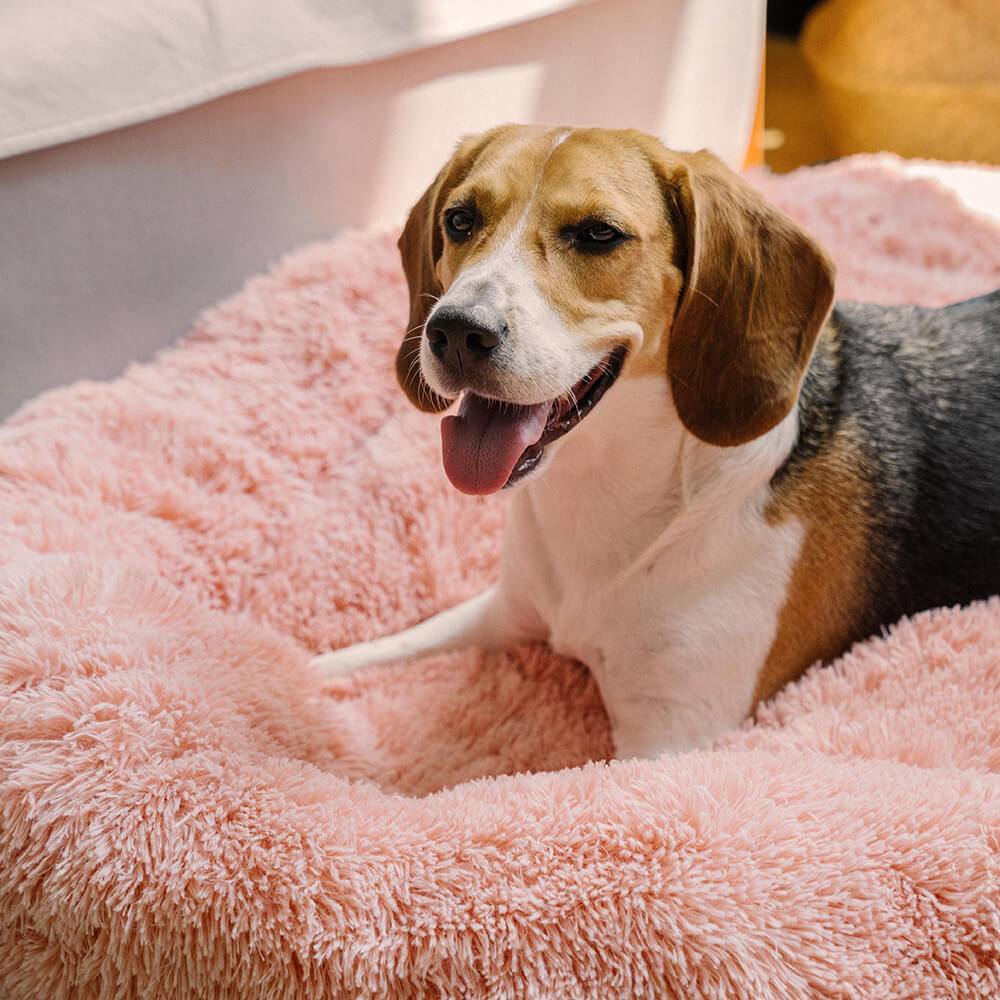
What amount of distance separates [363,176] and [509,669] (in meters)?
1.29

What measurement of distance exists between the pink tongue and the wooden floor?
279 centimetres

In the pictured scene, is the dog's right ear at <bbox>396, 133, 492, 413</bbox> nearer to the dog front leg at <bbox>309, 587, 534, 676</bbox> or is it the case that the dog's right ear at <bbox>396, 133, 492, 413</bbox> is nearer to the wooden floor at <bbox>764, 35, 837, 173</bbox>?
the dog front leg at <bbox>309, 587, 534, 676</bbox>

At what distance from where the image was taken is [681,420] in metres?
1.46

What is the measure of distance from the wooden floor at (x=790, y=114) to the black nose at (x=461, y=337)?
2.88 meters

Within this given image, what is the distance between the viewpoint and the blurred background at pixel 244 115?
194 cm

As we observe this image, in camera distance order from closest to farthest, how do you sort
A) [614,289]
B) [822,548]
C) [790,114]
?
[614,289]
[822,548]
[790,114]

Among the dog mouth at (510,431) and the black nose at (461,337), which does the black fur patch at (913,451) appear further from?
the black nose at (461,337)

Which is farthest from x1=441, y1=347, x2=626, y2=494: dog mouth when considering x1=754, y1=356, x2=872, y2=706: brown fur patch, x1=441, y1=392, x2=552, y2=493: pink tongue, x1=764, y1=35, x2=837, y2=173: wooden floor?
x1=764, y1=35, x2=837, y2=173: wooden floor

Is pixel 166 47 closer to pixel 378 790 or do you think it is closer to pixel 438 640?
pixel 438 640

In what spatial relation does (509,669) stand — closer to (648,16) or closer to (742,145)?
(648,16)

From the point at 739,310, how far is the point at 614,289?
0.19 metres

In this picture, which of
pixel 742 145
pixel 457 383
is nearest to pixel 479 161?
pixel 457 383

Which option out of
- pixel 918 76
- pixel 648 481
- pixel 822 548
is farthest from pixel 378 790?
pixel 918 76

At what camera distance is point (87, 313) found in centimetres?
216
